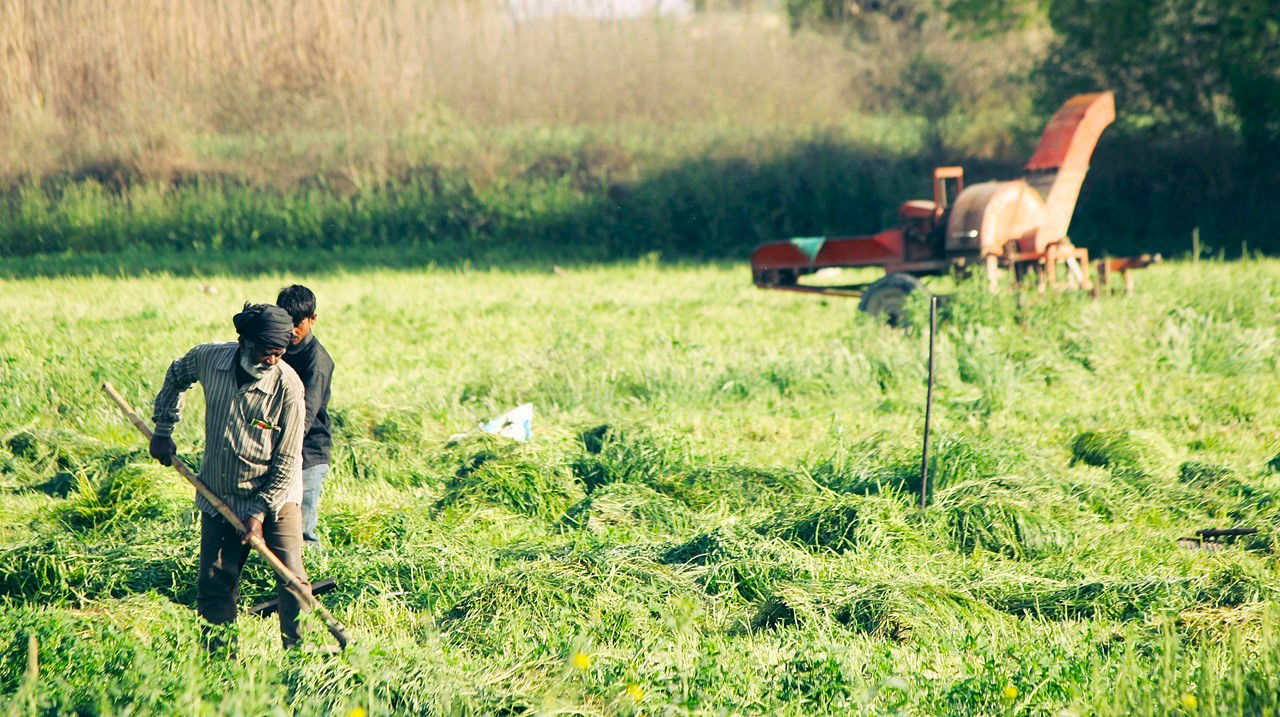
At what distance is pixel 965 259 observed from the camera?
10984 mm

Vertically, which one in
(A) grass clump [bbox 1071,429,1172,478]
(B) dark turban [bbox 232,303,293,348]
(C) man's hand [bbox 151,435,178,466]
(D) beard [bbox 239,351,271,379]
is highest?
(B) dark turban [bbox 232,303,293,348]

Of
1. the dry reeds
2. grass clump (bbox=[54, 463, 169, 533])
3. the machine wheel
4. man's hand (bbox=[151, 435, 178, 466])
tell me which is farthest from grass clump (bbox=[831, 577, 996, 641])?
the dry reeds

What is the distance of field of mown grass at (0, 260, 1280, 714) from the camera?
12.6ft

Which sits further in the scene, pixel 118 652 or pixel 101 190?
pixel 101 190

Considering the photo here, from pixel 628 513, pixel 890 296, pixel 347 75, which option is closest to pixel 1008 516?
pixel 628 513

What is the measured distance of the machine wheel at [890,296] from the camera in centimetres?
1061

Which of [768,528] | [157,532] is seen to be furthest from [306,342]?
[768,528]

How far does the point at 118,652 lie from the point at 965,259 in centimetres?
872

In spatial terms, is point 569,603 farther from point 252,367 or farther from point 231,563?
point 252,367

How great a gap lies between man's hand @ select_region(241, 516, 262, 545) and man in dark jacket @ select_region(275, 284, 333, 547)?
1.30 ft

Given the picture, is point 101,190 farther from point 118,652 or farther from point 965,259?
point 118,652

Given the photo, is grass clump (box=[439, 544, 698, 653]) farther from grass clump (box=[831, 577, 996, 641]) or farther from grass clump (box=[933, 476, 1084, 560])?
grass clump (box=[933, 476, 1084, 560])

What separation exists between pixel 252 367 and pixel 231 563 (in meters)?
0.79

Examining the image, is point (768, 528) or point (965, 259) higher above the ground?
point (965, 259)
